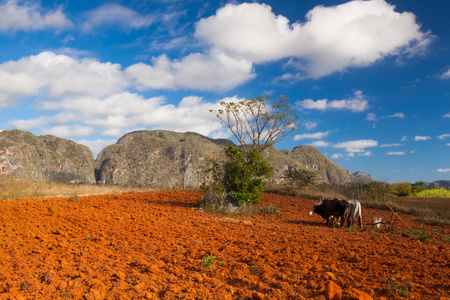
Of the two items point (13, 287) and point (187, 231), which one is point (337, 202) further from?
point (13, 287)

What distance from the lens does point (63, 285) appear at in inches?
145

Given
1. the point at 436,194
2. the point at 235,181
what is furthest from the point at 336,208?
the point at 436,194

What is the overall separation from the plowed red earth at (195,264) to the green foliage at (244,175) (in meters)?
4.57

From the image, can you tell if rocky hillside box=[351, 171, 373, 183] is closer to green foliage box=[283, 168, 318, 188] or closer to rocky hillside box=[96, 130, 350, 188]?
green foliage box=[283, 168, 318, 188]

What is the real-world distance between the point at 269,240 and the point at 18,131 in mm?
60585

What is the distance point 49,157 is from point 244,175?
4784cm

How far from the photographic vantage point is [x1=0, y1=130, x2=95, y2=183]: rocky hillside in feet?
131

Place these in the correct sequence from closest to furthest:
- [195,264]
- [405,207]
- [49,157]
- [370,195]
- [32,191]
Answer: [195,264], [32,191], [405,207], [370,195], [49,157]

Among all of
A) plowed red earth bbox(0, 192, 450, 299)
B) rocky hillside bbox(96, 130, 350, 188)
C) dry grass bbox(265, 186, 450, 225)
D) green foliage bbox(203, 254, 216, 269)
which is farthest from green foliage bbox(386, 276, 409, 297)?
rocky hillside bbox(96, 130, 350, 188)

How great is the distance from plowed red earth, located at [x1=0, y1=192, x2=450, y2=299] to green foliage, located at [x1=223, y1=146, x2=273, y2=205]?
4.57 metres

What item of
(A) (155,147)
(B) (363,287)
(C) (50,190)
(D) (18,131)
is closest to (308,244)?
(B) (363,287)

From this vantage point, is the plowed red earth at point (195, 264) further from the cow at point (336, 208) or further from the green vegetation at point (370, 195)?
the green vegetation at point (370, 195)

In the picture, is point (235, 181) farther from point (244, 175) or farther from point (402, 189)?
point (402, 189)

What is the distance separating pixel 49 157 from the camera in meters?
49.3
